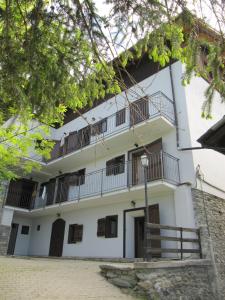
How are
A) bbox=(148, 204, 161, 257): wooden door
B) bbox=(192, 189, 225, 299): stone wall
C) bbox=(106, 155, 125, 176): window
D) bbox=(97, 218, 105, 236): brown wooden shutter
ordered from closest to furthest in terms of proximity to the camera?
bbox=(192, 189, 225, 299): stone wall
bbox=(148, 204, 161, 257): wooden door
bbox=(97, 218, 105, 236): brown wooden shutter
bbox=(106, 155, 125, 176): window

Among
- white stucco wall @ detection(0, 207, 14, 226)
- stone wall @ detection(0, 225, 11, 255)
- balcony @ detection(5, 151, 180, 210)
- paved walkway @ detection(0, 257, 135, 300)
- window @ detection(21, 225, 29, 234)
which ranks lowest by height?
paved walkway @ detection(0, 257, 135, 300)

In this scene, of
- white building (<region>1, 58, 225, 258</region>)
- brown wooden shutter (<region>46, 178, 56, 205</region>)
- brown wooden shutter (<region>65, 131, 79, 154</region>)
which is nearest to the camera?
white building (<region>1, 58, 225, 258</region>)

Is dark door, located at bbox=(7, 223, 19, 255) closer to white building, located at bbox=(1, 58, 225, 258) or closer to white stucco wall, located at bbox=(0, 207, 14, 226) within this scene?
white building, located at bbox=(1, 58, 225, 258)

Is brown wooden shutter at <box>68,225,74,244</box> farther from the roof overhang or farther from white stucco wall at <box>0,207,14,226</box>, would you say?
the roof overhang

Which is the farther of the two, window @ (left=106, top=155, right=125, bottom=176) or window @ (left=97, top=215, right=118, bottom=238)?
window @ (left=106, top=155, right=125, bottom=176)

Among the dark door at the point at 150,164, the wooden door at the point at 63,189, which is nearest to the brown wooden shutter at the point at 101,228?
the dark door at the point at 150,164

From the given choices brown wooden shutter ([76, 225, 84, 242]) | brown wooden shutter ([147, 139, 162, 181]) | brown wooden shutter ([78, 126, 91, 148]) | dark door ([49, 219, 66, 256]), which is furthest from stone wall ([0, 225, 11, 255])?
brown wooden shutter ([147, 139, 162, 181])

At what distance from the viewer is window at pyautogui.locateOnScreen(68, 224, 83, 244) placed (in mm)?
14347

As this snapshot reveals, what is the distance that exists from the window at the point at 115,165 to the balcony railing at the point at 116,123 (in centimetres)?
132

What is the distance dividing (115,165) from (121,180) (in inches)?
39.0

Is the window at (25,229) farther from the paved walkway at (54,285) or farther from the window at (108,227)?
the paved walkway at (54,285)

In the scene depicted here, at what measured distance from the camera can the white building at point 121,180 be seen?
36.3 ft

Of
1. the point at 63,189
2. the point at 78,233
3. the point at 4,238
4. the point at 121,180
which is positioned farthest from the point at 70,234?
the point at 121,180

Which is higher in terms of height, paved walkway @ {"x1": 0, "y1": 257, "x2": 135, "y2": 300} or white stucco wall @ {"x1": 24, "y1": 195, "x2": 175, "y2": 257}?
white stucco wall @ {"x1": 24, "y1": 195, "x2": 175, "y2": 257}
